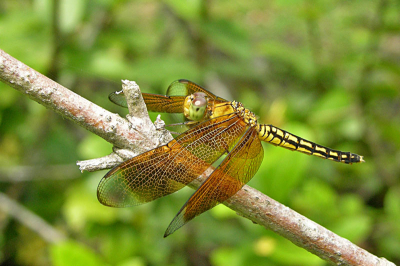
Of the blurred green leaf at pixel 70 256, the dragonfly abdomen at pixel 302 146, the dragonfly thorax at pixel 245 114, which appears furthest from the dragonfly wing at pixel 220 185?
the blurred green leaf at pixel 70 256

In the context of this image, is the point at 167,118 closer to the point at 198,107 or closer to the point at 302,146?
the point at 198,107

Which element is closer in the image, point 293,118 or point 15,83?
point 15,83

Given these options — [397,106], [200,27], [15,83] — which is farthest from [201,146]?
[397,106]

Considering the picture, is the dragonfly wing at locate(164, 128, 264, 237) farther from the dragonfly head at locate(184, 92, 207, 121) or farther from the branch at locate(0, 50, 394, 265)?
the dragonfly head at locate(184, 92, 207, 121)

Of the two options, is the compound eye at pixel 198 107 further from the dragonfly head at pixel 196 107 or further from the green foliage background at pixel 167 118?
the green foliage background at pixel 167 118

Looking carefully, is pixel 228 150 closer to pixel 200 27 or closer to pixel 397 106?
pixel 200 27

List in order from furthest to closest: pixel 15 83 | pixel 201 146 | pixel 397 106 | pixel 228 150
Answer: pixel 397 106 < pixel 228 150 < pixel 201 146 < pixel 15 83
